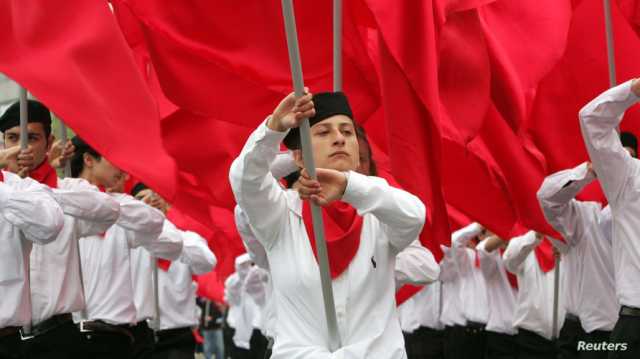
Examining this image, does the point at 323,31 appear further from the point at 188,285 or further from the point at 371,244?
the point at 188,285

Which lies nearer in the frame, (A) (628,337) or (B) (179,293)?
(A) (628,337)

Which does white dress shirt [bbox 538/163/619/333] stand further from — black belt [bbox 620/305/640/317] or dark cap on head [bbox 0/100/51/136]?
dark cap on head [bbox 0/100/51/136]

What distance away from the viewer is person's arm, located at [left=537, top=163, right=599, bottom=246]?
7.93 metres

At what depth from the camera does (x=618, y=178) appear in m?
7.21

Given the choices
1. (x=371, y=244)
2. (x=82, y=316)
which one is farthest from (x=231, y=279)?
(x=371, y=244)

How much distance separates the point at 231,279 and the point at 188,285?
330 inches

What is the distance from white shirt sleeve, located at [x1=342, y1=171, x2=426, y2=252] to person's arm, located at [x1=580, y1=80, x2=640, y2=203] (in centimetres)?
213

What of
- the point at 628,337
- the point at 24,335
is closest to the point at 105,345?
the point at 24,335

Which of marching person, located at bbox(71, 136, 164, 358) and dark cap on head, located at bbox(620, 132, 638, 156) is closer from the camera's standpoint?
dark cap on head, located at bbox(620, 132, 638, 156)

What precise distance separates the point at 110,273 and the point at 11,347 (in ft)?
8.43

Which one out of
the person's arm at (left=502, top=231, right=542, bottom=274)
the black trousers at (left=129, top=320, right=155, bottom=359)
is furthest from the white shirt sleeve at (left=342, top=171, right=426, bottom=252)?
the person's arm at (left=502, top=231, right=542, bottom=274)

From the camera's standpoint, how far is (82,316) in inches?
375

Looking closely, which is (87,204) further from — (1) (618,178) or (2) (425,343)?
(2) (425,343)

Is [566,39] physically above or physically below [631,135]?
above
